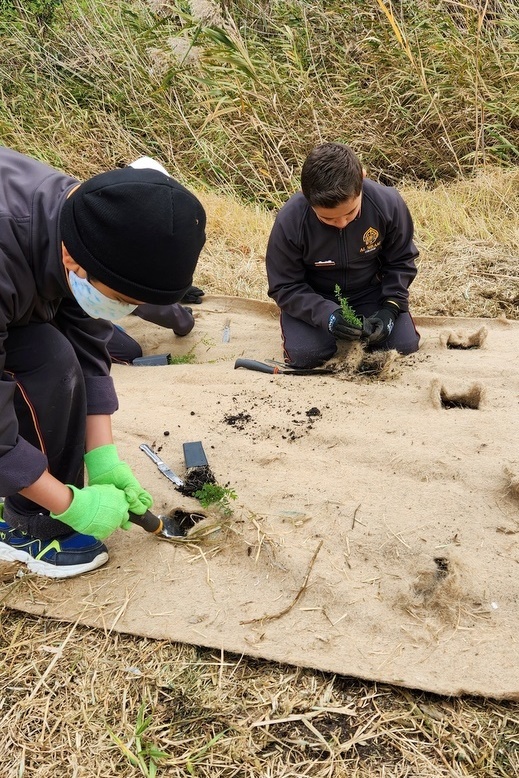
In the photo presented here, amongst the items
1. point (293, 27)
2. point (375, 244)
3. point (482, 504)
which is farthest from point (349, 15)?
point (482, 504)

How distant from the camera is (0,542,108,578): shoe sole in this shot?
216cm

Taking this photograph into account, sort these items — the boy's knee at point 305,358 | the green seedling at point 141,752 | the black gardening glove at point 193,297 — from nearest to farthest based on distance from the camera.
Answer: the green seedling at point 141,752, the boy's knee at point 305,358, the black gardening glove at point 193,297

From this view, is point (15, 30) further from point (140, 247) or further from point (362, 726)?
point (362, 726)

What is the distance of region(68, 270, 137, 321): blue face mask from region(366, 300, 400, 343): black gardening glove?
5.84ft

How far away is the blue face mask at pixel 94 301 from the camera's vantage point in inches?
66.2

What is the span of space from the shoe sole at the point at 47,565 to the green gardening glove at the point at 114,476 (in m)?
0.25

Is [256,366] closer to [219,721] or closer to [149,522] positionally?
[149,522]

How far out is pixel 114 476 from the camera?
7.00 feet

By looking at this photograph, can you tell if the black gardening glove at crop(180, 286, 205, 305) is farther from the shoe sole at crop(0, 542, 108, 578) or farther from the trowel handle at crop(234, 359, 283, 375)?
the shoe sole at crop(0, 542, 108, 578)

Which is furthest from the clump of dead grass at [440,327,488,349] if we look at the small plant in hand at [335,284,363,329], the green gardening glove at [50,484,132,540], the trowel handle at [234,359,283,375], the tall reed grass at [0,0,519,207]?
the tall reed grass at [0,0,519,207]

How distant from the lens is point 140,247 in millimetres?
1486

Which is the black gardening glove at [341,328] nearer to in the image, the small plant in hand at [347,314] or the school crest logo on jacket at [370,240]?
the small plant in hand at [347,314]

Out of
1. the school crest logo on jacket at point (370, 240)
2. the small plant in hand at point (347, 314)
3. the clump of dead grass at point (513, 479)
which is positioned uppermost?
the school crest logo on jacket at point (370, 240)

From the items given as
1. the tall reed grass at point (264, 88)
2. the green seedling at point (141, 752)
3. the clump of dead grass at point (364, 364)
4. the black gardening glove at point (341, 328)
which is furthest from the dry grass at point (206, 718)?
the tall reed grass at point (264, 88)
